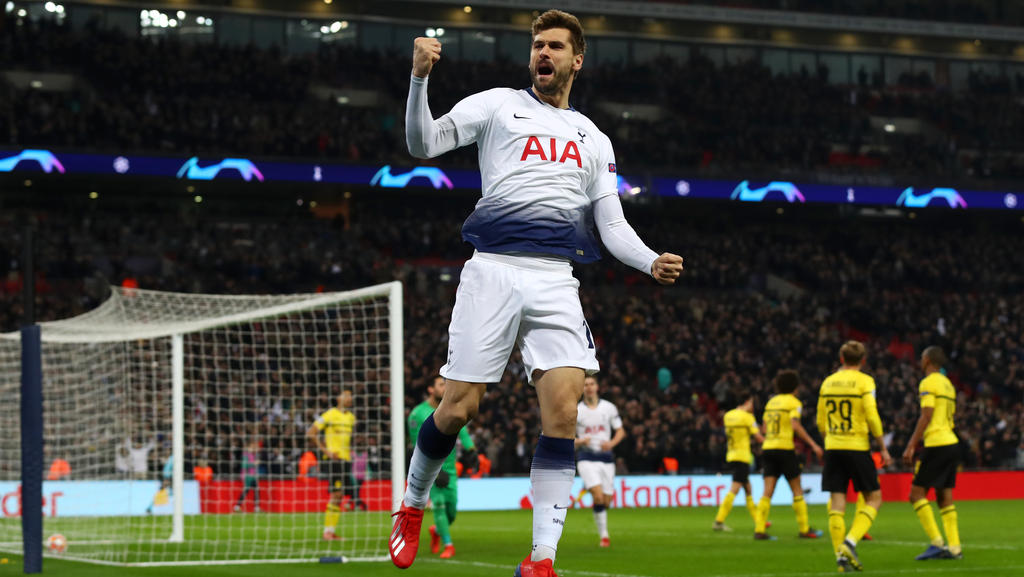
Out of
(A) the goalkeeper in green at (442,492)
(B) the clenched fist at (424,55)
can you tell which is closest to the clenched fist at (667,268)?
(B) the clenched fist at (424,55)

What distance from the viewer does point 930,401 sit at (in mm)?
13922

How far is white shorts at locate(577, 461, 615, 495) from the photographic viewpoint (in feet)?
55.1

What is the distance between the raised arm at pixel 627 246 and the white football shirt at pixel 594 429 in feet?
36.6

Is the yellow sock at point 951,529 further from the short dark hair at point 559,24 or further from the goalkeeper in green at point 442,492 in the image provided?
the short dark hair at point 559,24

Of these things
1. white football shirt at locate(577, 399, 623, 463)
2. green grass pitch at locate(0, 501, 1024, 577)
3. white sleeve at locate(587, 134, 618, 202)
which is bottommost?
green grass pitch at locate(0, 501, 1024, 577)

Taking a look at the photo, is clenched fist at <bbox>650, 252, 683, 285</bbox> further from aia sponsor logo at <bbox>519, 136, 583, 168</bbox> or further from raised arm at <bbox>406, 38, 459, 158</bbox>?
raised arm at <bbox>406, 38, 459, 158</bbox>

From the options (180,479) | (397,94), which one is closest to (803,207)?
(397,94)

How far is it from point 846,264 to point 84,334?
1269 inches

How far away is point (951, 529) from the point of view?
14117 mm

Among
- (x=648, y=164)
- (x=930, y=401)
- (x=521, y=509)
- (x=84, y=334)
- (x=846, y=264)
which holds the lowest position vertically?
(x=521, y=509)

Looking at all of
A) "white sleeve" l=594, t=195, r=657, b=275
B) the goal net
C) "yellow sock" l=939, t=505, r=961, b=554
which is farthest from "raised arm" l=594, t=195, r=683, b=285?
"yellow sock" l=939, t=505, r=961, b=554

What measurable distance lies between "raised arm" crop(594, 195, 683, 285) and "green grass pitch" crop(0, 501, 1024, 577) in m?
6.34

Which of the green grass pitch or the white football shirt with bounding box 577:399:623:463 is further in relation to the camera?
the white football shirt with bounding box 577:399:623:463

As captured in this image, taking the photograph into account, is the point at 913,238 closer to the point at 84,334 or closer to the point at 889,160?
the point at 889,160
